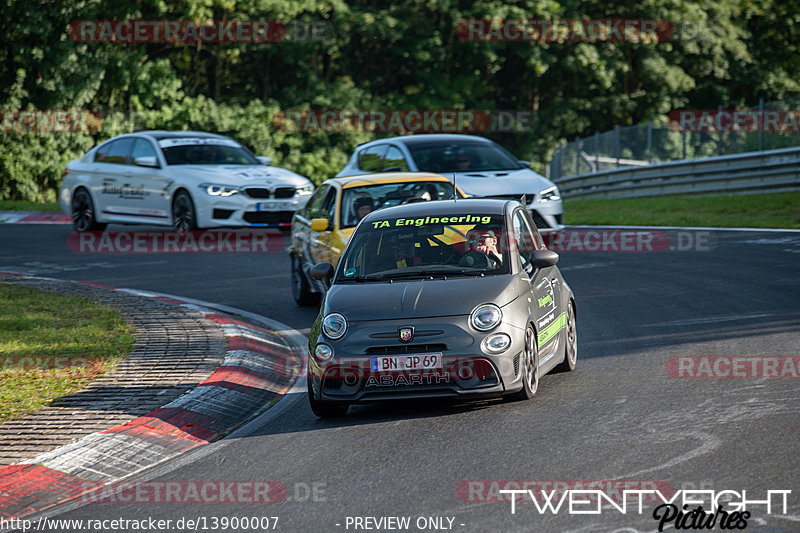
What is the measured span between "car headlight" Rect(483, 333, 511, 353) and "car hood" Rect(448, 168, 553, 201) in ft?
29.0

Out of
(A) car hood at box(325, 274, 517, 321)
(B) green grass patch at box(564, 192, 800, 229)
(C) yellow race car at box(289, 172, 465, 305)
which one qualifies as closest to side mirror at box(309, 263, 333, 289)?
(A) car hood at box(325, 274, 517, 321)

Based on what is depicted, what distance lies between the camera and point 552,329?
8.71 meters

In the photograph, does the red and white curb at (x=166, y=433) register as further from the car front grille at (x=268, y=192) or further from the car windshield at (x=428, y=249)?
the car front grille at (x=268, y=192)

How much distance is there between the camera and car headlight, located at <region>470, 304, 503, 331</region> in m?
7.77

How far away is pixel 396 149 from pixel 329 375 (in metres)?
11.4

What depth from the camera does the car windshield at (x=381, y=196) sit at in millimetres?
13000

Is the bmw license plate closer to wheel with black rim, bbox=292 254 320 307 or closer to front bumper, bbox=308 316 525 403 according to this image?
front bumper, bbox=308 316 525 403

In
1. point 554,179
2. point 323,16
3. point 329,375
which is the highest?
point 323,16

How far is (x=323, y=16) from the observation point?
4212 cm

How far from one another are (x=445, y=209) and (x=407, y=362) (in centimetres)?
193

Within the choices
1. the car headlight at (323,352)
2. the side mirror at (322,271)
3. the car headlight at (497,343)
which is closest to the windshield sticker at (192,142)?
the side mirror at (322,271)

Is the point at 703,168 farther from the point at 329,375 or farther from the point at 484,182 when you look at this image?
the point at 329,375

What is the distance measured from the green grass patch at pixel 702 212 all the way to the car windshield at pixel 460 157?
489cm

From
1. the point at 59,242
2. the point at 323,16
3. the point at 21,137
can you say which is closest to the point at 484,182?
the point at 59,242
